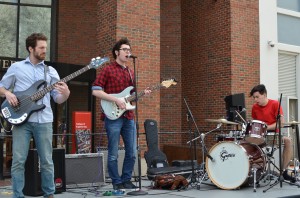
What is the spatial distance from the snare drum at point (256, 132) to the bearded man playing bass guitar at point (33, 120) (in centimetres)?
313

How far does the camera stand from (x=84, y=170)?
23.2 feet

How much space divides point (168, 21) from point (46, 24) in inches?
158

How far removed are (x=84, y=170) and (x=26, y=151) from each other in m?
2.28

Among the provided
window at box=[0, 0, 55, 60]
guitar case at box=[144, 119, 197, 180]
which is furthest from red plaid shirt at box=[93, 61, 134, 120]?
window at box=[0, 0, 55, 60]

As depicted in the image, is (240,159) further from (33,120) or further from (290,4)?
(290,4)

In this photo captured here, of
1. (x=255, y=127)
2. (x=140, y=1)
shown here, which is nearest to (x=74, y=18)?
(x=140, y=1)

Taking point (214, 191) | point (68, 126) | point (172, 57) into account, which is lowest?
point (214, 191)

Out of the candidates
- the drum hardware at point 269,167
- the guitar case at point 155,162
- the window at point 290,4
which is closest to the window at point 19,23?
the guitar case at point 155,162

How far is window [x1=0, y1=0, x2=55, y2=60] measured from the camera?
13.1m

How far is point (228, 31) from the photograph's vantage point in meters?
11.7

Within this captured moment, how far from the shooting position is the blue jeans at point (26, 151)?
15.9 feet

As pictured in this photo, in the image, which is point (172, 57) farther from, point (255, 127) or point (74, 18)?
point (255, 127)

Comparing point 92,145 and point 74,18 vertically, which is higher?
point 74,18

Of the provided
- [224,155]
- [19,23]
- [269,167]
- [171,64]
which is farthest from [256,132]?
[19,23]
